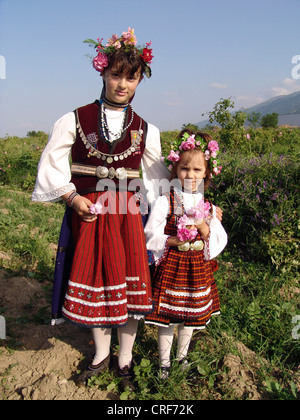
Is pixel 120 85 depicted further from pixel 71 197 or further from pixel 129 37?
pixel 71 197

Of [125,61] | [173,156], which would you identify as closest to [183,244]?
[173,156]

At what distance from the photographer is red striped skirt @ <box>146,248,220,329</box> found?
6.12 ft

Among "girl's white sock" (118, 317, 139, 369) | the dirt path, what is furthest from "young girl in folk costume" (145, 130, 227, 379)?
the dirt path

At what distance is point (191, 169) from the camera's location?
1897 millimetres

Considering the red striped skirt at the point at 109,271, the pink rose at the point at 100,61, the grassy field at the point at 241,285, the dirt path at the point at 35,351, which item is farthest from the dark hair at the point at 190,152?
the dirt path at the point at 35,351

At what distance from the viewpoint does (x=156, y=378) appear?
1.97 m

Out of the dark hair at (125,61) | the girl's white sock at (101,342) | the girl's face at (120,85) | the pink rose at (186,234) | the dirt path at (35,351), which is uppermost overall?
the dark hair at (125,61)

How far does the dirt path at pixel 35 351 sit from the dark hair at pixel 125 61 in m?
1.87

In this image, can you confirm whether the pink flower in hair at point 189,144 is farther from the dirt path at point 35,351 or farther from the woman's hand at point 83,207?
the dirt path at point 35,351

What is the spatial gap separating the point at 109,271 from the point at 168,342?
627 millimetres

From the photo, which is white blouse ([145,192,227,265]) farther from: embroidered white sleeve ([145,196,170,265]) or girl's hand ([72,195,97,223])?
girl's hand ([72,195,97,223])

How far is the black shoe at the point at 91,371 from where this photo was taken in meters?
2.01

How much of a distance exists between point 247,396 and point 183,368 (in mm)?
396
